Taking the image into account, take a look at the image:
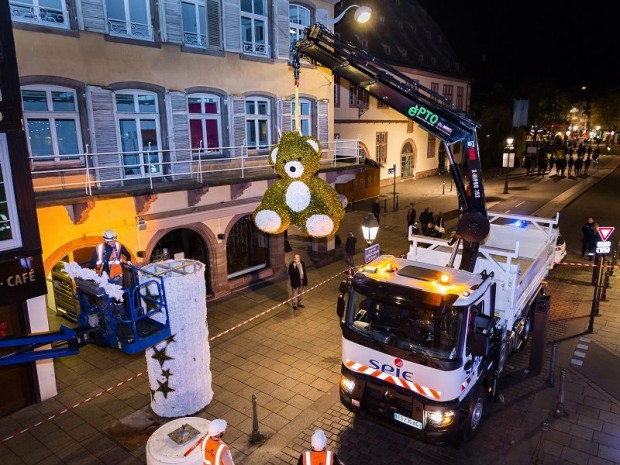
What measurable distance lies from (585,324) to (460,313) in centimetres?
822

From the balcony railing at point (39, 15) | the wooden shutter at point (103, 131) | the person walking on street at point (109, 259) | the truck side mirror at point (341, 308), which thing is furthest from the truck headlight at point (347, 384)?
the balcony railing at point (39, 15)

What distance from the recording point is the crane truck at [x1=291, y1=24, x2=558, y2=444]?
7.41 m

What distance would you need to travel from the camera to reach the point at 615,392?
9.96m

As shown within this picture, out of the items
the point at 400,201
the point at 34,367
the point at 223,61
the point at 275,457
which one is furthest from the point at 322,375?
the point at 400,201

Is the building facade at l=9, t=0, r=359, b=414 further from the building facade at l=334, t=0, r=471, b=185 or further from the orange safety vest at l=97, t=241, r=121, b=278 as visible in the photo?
the building facade at l=334, t=0, r=471, b=185

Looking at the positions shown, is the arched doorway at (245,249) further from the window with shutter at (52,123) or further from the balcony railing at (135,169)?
the window with shutter at (52,123)

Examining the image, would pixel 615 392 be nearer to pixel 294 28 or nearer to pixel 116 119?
pixel 116 119

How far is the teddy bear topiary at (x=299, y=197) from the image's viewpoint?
8664 mm

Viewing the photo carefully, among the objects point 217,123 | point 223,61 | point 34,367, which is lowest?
point 34,367

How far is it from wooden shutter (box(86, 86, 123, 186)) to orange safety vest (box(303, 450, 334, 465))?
8.93 meters

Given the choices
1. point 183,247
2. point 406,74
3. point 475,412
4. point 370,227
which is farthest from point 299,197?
point 406,74

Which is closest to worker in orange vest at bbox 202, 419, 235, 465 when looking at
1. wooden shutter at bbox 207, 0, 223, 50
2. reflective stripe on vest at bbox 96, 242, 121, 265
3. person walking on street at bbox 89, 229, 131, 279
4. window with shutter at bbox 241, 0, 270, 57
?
person walking on street at bbox 89, 229, 131, 279

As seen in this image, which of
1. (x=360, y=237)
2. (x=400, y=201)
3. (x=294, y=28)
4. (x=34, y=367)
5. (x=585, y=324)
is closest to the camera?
(x=34, y=367)

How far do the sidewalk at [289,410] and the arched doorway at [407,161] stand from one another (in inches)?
1051
